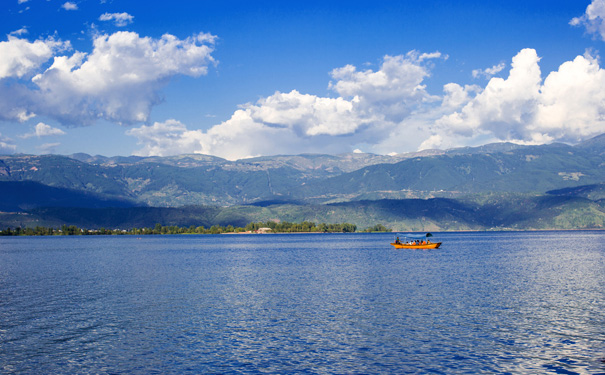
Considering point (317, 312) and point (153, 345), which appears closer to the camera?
point (153, 345)

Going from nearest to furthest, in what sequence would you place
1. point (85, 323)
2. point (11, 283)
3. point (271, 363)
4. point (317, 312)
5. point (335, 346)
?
point (271, 363)
point (335, 346)
point (85, 323)
point (317, 312)
point (11, 283)

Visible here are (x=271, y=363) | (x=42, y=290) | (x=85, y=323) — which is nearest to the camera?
(x=271, y=363)

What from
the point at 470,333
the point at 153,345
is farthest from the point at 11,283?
the point at 470,333

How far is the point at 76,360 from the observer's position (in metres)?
46.6

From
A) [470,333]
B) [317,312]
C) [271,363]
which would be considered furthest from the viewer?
[317,312]

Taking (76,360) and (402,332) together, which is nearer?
(76,360)

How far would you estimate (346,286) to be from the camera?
9575cm

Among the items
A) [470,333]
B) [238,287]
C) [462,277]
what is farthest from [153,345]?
[462,277]

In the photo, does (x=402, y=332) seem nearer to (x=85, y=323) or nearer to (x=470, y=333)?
(x=470, y=333)

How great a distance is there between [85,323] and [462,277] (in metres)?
78.7

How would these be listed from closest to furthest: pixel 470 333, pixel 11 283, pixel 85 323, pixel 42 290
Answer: pixel 470 333 < pixel 85 323 < pixel 42 290 < pixel 11 283

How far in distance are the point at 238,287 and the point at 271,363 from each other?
51.9 metres

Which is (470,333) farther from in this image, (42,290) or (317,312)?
(42,290)

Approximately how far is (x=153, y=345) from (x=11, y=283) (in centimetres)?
6789
